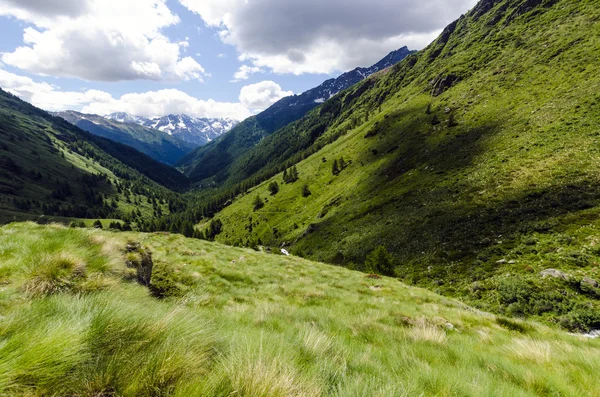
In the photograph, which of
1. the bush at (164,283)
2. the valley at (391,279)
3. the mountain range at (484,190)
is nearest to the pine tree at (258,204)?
the mountain range at (484,190)

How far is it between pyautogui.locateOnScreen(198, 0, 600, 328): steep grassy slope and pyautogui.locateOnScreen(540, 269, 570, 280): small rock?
1.34ft

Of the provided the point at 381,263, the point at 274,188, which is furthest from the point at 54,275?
the point at 274,188

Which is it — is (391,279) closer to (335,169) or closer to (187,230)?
(335,169)

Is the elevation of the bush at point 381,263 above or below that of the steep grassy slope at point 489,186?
below

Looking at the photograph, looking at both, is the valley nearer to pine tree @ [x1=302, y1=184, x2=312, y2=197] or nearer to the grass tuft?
the grass tuft

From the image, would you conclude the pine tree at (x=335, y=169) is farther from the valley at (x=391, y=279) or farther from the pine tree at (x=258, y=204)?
the pine tree at (x=258, y=204)

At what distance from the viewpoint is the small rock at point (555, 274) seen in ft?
86.8

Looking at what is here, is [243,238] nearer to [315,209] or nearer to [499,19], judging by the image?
[315,209]

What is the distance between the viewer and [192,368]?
8.47 ft

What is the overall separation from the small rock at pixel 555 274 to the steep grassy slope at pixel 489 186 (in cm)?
41

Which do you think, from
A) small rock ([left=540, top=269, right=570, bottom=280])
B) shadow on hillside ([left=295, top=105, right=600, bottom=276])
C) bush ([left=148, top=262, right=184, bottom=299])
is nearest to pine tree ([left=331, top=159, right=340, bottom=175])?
shadow on hillside ([left=295, top=105, right=600, bottom=276])

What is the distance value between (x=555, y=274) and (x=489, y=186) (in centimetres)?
3225

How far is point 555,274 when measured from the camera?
27047mm

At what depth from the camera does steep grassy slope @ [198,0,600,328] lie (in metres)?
31.0
